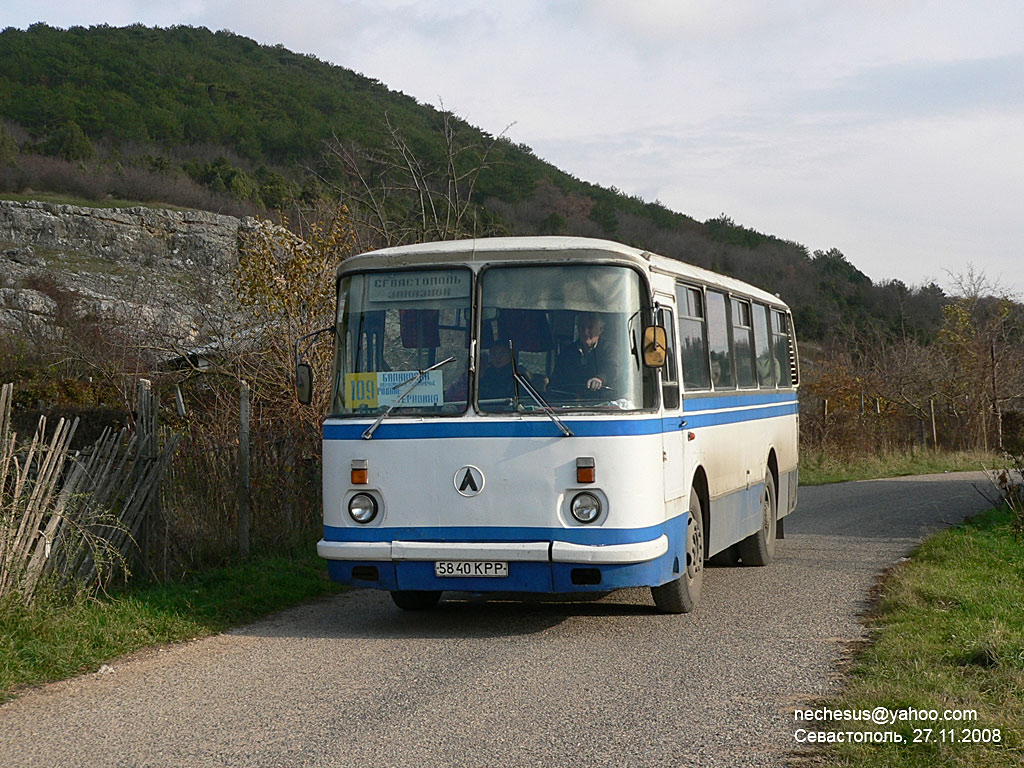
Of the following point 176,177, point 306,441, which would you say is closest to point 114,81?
point 176,177

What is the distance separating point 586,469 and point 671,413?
1.16 meters

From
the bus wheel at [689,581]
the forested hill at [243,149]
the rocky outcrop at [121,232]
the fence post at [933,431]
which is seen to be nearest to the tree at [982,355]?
the fence post at [933,431]

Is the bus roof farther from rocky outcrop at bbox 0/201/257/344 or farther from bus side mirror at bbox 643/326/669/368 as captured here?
rocky outcrop at bbox 0/201/257/344

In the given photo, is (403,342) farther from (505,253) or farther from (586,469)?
(586,469)

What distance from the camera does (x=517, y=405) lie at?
9039 mm

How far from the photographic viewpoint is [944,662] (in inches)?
301

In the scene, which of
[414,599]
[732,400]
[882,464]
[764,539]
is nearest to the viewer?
[414,599]

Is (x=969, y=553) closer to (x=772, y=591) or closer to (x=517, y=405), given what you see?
(x=772, y=591)

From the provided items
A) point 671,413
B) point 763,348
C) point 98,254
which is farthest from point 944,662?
point 98,254

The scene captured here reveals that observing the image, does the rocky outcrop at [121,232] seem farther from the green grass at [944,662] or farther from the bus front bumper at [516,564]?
the bus front bumper at [516,564]

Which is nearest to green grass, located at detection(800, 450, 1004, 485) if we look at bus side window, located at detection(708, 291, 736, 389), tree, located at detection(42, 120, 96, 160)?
bus side window, located at detection(708, 291, 736, 389)

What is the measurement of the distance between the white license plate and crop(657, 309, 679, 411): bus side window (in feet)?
6.10

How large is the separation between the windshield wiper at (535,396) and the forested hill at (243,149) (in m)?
46.9

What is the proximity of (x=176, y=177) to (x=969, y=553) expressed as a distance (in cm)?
7365
